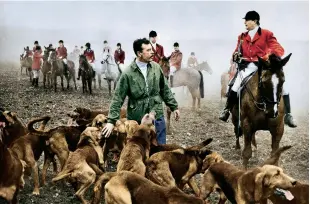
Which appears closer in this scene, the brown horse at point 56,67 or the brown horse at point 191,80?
the brown horse at point 56,67

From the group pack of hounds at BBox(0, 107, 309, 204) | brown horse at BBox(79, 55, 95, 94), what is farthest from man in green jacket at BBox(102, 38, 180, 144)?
brown horse at BBox(79, 55, 95, 94)

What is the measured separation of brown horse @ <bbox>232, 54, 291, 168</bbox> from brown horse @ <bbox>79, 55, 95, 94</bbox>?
311 cm

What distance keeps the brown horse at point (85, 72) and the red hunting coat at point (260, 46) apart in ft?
10.1

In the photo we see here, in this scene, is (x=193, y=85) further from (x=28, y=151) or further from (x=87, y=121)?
Answer: (x=28, y=151)

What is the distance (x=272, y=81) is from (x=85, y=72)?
457 centimetres

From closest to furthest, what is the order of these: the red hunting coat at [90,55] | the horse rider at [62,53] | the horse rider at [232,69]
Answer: the horse rider at [232,69]
the horse rider at [62,53]
the red hunting coat at [90,55]

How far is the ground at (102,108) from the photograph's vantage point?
4418mm

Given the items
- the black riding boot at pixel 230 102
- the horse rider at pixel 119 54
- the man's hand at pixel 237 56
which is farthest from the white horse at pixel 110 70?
the man's hand at pixel 237 56

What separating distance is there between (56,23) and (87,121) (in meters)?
1.12

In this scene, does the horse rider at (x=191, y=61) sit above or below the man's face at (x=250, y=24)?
below

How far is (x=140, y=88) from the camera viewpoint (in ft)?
12.6

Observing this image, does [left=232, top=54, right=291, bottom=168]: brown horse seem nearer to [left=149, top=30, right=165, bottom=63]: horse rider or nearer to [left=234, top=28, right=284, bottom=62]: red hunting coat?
[left=234, top=28, right=284, bottom=62]: red hunting coat

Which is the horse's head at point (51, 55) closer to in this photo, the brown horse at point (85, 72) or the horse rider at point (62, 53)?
the horse rider at point (62, 53)

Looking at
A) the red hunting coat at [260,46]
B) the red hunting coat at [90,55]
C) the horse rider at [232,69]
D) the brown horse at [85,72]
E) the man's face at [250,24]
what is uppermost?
the man's face at [250,24]
